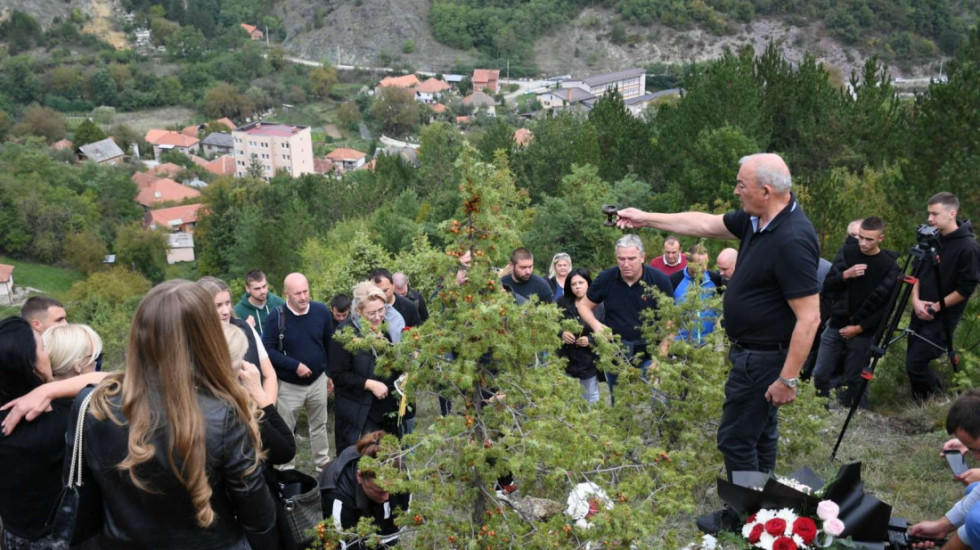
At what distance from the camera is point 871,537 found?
359 centimetres

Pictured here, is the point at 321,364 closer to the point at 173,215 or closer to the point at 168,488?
the point at 168,488

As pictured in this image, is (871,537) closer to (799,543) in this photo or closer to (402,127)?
(799,543)

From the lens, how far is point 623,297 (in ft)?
21.1

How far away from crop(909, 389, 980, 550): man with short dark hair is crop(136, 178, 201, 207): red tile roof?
77.1 m

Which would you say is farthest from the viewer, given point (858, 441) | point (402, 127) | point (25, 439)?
point (402, 127)

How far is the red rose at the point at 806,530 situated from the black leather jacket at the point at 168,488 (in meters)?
2.42

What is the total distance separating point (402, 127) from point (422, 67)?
26111 mm

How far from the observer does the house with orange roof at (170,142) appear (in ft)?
284

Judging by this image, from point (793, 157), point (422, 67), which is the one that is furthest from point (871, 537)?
point (422, 67)

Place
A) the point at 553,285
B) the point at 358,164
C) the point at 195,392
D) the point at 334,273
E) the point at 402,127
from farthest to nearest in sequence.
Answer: the point at 402,127
the point at 358,164
the point at 334,273
the point at 553,285
the point at 195,392

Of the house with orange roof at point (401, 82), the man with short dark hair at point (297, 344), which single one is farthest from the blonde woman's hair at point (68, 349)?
the house with orange roof at point (401, 82)

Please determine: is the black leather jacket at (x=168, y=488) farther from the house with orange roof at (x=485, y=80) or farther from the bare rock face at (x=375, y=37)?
the bare rock face at (x=375, y=37)

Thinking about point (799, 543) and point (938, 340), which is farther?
point (938, 340)

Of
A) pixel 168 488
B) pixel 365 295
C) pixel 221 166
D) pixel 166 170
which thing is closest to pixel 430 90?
pixel 221 166
